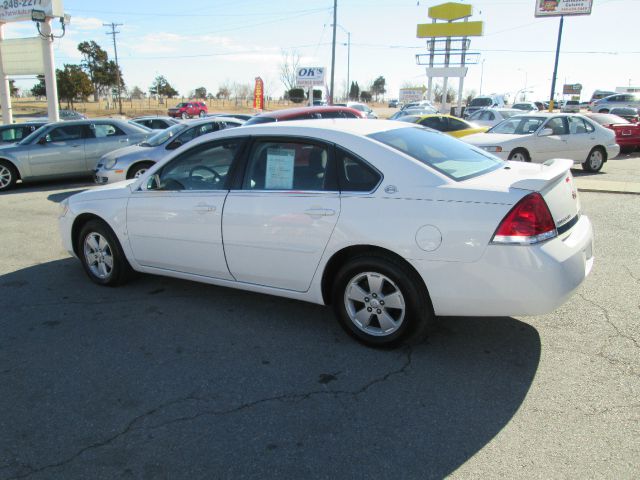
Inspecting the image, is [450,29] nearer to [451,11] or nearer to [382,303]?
[451,11]

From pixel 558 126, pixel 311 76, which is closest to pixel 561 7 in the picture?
pixel 311 76

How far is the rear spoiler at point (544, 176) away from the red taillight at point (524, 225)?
0.29 feet

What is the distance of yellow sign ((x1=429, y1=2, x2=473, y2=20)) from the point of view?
48.4 meters

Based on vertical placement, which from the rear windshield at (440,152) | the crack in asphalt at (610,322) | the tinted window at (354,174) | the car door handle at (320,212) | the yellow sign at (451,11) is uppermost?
the yellow sign at (451,11)

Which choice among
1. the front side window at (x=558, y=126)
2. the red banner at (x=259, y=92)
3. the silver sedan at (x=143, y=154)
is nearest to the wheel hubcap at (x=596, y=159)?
the front side window at (x=558, y=126)

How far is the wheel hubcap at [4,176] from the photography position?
11867 millimetres

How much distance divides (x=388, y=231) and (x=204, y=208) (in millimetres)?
1689

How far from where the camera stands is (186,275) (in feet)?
15.2

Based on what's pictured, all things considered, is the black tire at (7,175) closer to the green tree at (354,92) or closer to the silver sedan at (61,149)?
the silver sedan at (61,149)

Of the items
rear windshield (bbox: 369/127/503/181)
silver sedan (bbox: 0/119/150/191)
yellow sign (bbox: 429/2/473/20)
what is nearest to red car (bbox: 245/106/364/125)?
silver sedan (bbox: 0/119/150/191)

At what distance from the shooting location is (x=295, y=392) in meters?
3.26

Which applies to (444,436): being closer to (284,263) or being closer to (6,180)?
(284,263)

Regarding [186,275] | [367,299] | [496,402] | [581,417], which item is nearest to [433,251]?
[367,299]

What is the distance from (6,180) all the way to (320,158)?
1094cm
